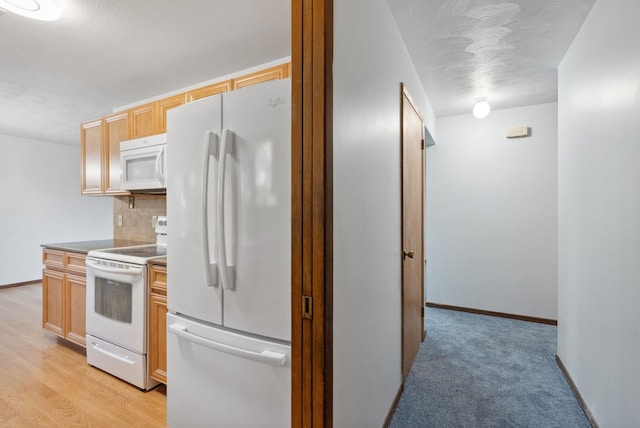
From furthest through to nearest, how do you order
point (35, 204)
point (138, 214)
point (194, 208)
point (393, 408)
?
1. point (35, 204)
2. point (138, 214)
3. point (393, 408)
4. point (194, 208)

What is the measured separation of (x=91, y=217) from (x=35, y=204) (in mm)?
878

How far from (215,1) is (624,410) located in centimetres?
286

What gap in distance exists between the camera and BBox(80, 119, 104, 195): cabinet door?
10.3 feet

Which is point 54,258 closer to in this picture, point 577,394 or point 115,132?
point 115,132

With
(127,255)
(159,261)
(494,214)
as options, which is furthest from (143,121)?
(494,214)

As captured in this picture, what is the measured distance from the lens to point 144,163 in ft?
8.79

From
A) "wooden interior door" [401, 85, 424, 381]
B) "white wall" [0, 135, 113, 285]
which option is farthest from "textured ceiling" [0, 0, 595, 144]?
"white wall" [0, 135, 113, 285]

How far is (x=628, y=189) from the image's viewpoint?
1.40 metres

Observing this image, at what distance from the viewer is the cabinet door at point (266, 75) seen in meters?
2.14

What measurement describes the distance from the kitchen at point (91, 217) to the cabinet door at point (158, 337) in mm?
1358

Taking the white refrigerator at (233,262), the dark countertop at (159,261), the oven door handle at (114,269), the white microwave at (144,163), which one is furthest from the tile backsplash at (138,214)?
the white refrigerator at (233,262)

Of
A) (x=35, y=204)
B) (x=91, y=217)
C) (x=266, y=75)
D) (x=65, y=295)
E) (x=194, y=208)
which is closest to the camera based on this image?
(x=194, y=208)

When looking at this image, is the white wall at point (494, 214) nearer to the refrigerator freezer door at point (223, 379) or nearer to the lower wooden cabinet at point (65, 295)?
the refrigerator freezer door at point (223, 379)

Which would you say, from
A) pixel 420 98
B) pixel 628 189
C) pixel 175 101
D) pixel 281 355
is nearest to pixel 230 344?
pixel 281 355
